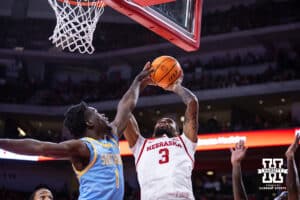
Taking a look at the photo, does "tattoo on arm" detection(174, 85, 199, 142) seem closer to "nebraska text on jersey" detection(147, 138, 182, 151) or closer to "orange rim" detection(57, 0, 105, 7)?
"nebraska text on jersey" detection(147, 138, 182, 151)

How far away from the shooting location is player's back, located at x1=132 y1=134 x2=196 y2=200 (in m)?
3.80

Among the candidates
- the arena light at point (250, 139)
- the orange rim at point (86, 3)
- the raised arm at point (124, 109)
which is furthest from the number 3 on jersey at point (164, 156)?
the arena light at point (250, 139)

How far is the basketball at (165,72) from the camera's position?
4215 mm

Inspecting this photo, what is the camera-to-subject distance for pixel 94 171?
111 inches

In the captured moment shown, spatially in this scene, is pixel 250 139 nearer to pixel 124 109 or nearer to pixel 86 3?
pixel 86 3

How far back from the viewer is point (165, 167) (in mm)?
3877

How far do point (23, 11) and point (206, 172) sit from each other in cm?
1112

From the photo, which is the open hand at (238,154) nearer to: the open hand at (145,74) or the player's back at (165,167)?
the player's back at (165,167)

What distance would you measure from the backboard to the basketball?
46cm

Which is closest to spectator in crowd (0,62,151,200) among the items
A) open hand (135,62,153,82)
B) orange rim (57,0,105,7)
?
open hand (135,62,153,82)

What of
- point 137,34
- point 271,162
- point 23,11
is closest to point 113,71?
point 137,34

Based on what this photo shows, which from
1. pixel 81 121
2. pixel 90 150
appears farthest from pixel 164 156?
pixel 90 150

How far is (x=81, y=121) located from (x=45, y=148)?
50cm

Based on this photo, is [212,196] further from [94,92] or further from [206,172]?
[94,92]
